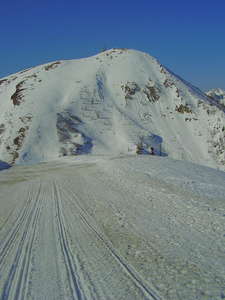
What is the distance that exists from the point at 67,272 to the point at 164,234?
2.15 m

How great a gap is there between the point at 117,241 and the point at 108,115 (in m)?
32.3

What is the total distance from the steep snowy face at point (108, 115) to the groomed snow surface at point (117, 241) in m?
19.5

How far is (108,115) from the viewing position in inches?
1443

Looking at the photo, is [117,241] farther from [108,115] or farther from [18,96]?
[18,96]

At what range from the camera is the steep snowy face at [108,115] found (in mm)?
30125

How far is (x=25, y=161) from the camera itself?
26.7m

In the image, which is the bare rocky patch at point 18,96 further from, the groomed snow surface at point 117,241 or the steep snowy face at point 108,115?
the groomed snow surface at point 117,241

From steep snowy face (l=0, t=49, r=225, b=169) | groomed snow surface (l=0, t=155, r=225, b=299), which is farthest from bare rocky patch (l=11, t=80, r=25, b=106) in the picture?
groomed snow surface (l=0, t=155, r=225, b=299)

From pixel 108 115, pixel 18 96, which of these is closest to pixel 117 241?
pixel 108 115

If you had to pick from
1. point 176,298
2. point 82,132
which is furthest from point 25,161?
point 176,298

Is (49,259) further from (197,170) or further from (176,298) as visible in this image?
(197,170)

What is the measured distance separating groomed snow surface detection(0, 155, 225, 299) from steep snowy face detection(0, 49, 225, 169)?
64.1ft

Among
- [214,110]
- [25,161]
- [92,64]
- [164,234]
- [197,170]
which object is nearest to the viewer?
[164,234]

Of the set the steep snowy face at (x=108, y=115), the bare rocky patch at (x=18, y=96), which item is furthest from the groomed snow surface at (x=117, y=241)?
the bare rocky patch at (x=18, y=96)
